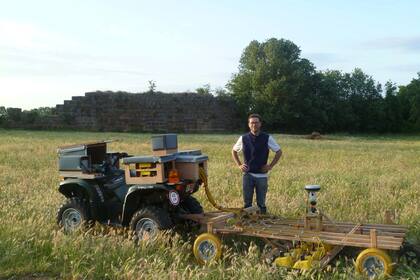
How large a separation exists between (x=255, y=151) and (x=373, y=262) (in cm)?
282

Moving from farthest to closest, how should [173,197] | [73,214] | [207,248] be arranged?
1. [73,214]
2. [173,197]
3. [207,248]

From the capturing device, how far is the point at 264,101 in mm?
42156

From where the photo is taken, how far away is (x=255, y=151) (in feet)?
24.1

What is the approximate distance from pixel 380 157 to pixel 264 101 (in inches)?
995

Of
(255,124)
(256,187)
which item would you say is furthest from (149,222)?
(255,124)

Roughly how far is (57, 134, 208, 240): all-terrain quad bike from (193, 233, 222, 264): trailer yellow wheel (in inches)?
20.1

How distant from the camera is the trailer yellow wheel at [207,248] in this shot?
5.52 metres

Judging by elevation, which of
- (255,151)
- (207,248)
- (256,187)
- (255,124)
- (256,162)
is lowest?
(207,248)

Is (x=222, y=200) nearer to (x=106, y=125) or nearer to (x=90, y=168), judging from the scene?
(x=90, y=168)

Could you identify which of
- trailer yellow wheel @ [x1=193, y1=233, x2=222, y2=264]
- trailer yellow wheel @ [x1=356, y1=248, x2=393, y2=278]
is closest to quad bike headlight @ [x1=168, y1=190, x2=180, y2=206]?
trailer yellow wheel @ [x1=193, y1=233, x2=222, y2=264]

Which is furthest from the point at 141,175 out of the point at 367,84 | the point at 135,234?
the point at 367,84

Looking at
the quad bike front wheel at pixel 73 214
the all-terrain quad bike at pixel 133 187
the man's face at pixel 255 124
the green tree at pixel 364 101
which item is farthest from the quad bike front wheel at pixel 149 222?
the green tree at pixel 364 101

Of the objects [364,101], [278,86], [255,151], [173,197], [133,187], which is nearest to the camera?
[173,197]

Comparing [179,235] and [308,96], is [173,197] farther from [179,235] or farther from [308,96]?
[308,96]
